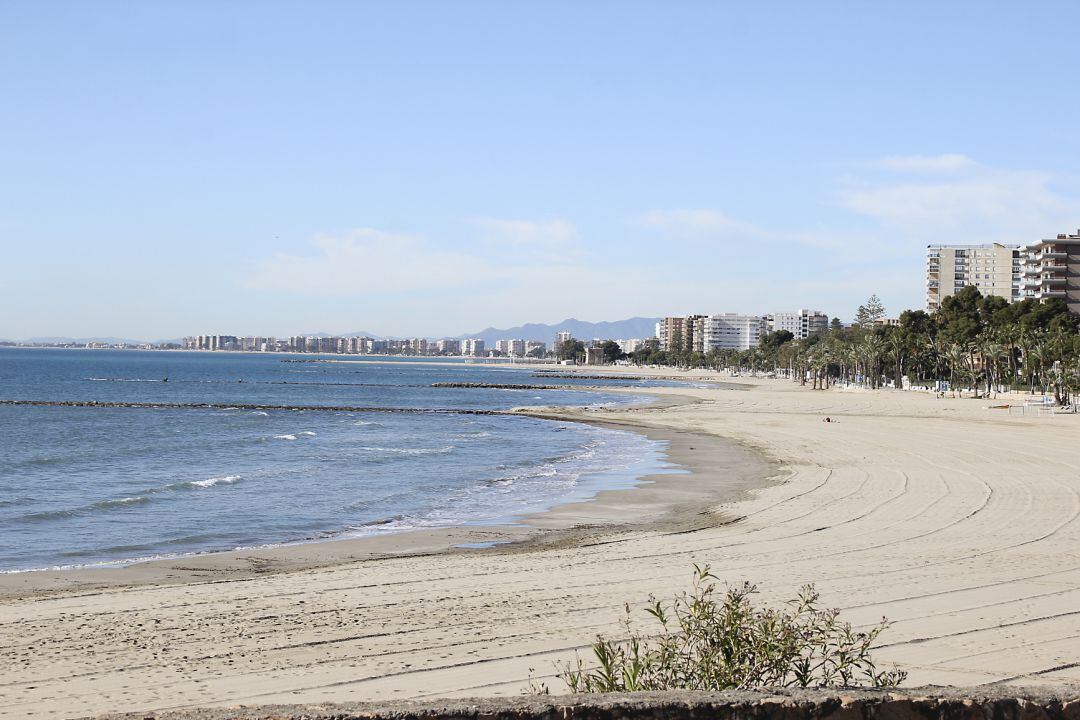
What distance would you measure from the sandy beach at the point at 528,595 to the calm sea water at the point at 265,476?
7.65ft

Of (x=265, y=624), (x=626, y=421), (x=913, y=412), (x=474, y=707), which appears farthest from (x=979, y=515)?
(x=913, y=412)

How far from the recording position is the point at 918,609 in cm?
1138

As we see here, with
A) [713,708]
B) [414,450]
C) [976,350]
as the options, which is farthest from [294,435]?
[976,350]

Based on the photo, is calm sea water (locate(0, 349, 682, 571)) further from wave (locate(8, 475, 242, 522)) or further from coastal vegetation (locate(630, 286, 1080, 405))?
coastal vegetation (locate(630, 286, 1080, 405))

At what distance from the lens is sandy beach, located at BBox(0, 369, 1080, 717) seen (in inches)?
353

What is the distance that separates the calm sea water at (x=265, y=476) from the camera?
66.4ft

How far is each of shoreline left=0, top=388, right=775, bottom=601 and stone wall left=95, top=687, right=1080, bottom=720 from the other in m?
11.0

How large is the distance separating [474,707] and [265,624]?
24.9 feet

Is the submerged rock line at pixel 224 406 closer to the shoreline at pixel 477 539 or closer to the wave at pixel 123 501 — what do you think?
the wave at pixel 123 501

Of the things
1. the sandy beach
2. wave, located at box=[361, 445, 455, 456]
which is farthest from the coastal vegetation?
the sandy beach

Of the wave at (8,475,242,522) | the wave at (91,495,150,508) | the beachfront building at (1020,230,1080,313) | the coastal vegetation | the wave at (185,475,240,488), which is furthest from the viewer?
the beachfront building at (1020,230,1080,313)

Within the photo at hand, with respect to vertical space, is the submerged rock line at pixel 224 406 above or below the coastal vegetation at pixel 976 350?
below

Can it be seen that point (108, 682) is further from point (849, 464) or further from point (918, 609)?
point (849, 464)

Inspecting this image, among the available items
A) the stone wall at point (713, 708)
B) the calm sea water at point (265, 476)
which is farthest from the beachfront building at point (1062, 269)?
the stone wall at point (713, 708)
